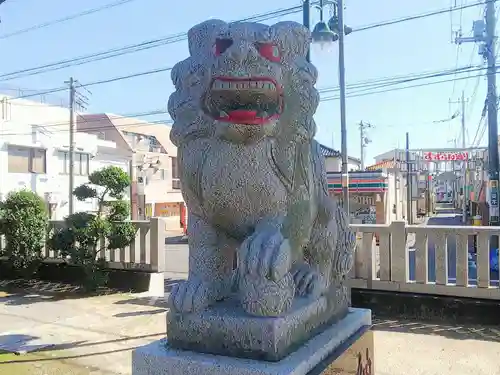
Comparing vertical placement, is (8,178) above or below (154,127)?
below

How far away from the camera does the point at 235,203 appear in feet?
5.75

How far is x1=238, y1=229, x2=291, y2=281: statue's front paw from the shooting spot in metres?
1.60

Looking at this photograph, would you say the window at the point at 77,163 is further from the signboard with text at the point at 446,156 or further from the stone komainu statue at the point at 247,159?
the stone komainu statue at the point at 247,159

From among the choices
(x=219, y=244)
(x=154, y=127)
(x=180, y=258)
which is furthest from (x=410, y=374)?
(x=154, y=127)

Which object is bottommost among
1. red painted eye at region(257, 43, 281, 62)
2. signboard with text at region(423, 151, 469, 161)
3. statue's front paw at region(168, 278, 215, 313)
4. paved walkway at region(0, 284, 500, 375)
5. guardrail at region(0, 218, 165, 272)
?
paved walkway at region(0, 284, 500, 375)

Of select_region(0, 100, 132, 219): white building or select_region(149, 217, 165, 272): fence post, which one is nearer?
select_region(149, 217, 165, 272): fence post

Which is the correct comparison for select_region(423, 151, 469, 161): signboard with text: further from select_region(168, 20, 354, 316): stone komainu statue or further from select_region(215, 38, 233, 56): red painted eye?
select_region(215, 38, 233, 56): red painted eye

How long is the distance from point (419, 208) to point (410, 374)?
25.6 m

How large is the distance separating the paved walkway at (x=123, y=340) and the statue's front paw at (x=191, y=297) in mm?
2199

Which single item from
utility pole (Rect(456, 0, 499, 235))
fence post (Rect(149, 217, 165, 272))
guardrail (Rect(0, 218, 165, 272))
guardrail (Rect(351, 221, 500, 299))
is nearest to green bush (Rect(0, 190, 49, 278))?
guardrail (Rect(0, 218, 165, 272))

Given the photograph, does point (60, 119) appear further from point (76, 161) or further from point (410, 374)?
point (410, 374)

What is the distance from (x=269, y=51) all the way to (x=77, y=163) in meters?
18.6

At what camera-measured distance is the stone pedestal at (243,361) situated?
1.53 metres

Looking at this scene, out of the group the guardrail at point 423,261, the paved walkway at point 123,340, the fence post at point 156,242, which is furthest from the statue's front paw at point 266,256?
the fence post at point 156,242
